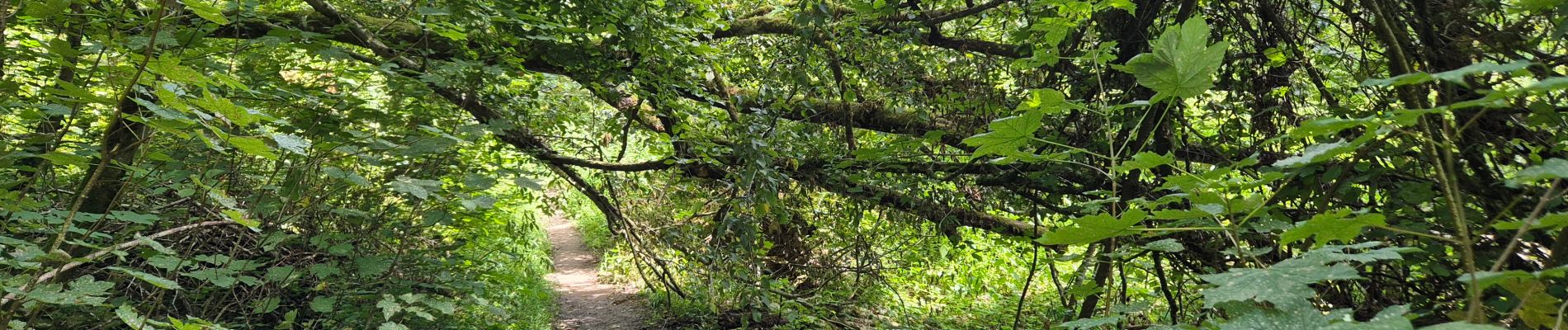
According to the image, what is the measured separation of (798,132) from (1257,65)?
7.08ft

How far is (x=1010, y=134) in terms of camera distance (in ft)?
5.02

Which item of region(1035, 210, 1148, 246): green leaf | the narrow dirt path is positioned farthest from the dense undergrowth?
the narrow dirt path

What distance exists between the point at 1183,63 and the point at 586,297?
7983mm

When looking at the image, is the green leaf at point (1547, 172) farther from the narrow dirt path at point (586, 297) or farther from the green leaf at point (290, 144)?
the narrow dirt path at point (586, 297)

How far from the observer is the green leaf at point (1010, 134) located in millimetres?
1491

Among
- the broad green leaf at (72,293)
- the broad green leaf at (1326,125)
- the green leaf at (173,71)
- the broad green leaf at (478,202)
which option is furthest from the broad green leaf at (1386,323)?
the broad green leaf at (72,293)

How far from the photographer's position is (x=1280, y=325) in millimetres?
863

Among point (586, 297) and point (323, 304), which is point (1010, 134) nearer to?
point (323, 304)

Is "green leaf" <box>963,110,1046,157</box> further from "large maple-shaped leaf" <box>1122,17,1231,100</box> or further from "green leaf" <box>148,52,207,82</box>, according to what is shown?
"green leaf" <box>148,52,207,82</box>

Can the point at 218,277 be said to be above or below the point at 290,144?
below

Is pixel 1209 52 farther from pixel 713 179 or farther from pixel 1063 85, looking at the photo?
pixel 713 179

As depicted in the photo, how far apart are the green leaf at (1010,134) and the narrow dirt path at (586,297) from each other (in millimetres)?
5826

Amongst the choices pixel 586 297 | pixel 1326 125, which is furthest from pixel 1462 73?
pixel 586 297

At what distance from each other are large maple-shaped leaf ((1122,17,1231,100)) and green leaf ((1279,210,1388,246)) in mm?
339
